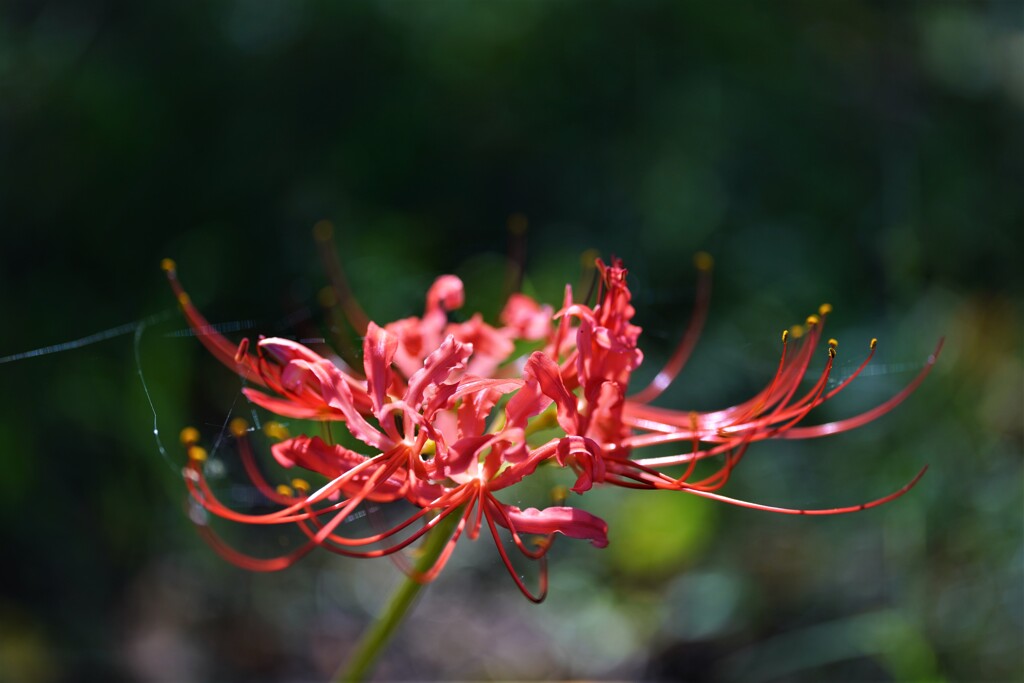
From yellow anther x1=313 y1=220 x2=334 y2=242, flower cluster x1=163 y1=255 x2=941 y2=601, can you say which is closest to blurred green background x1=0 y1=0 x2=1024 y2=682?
yellow anther x1=313 y1=220 x2=334 y2=242

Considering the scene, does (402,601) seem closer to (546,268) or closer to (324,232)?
(324,232)

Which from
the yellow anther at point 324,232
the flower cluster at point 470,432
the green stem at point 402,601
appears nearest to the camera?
the flower cluster at point 470,432

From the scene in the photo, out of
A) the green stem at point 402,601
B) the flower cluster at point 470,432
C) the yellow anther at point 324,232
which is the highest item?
the yellow anther at point 324,232

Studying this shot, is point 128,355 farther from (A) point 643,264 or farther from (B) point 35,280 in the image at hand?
(A) point 643,264

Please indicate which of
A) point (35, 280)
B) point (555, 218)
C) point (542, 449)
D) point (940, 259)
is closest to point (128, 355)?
point (35, 280)

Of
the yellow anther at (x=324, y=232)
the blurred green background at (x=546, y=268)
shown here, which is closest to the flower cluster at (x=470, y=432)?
the yellow anther at (x=324, y=232)

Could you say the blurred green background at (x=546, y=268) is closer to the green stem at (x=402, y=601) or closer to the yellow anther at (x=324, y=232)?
the yellow anther at (x=324, y=232)
